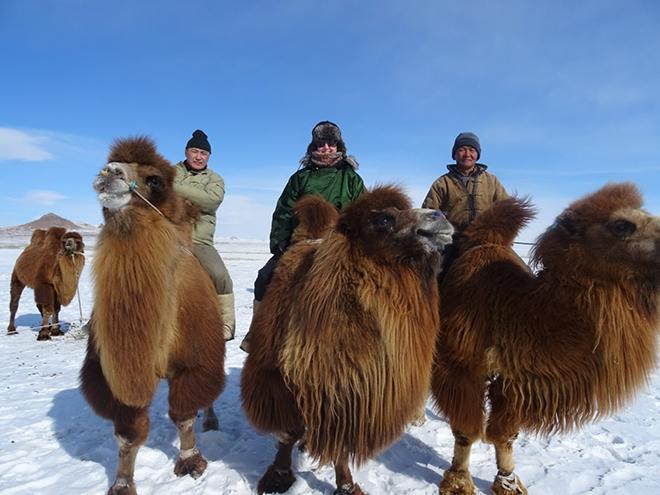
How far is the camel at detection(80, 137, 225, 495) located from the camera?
3.08m

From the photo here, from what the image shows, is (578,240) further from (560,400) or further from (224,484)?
(224,484)

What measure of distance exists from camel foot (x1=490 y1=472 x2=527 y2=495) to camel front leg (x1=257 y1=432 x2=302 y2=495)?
1653mm

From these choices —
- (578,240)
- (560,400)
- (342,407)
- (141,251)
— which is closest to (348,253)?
(342,407)

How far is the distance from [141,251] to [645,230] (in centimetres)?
340

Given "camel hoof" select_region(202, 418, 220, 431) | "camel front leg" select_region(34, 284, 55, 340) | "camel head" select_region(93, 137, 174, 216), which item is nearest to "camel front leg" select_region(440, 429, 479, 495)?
"camel hoof" select_region(202, 418, 220, 431)

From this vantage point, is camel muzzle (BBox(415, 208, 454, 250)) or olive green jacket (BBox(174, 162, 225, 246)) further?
olive green jacket (BBox(174, 162, 225, 246))

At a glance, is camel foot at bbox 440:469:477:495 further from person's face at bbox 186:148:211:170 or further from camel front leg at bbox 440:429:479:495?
person's face at bbox 186:148:211:170

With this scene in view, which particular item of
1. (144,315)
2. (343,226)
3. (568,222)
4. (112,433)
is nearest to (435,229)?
(343,226)

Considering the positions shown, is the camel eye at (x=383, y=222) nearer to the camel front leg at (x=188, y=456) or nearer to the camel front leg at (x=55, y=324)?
the camel front leg at (x=188, y=456)

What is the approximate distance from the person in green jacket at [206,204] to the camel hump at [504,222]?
9.40 feet

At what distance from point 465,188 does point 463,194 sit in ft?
0.24

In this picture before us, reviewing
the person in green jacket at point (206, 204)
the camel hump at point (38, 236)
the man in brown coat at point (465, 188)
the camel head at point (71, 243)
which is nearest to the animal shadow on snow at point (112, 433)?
the person in green jacket at point (206, 204)

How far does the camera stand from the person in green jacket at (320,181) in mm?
4547

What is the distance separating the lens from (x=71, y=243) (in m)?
11.0
